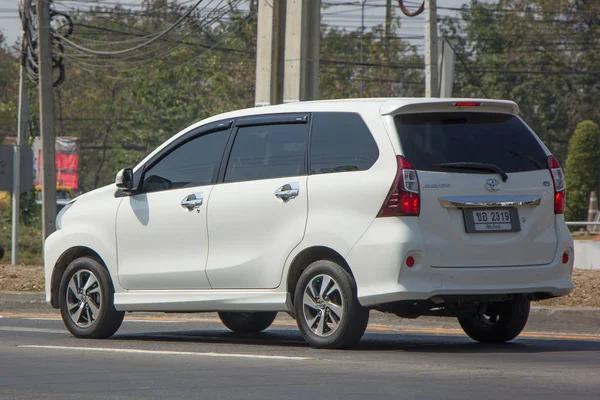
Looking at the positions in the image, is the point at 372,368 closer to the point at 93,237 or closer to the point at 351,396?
the point at 351,396

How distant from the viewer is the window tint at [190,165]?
32.0ft

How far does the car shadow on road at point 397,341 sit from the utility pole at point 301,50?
4165mm

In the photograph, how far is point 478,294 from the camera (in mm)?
8594

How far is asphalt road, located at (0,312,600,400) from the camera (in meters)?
6.68

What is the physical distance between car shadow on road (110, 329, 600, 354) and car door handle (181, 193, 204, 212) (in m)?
1.13

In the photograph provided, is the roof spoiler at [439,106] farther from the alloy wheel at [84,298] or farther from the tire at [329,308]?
the alloy wheel at [84,298]

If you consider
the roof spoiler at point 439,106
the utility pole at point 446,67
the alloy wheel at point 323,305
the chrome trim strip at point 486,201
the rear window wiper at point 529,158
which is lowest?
the alloy wheel at point 323,305

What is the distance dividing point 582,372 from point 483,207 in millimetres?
1563

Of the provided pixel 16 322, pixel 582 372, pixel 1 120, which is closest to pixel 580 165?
pixel 1 120

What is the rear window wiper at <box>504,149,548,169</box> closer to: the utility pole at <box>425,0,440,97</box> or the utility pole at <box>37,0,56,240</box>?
the utility pole at <box>425,0,440,97</box>

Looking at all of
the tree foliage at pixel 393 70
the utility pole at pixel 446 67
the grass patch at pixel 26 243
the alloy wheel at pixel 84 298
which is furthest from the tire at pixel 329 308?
the tree foliage at pixel 393 70

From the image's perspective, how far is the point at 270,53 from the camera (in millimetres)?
15047

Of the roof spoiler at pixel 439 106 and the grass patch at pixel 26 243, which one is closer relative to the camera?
the roof spoiler at pixel 439 106

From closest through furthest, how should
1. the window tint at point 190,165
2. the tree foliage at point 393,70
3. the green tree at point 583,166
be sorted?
1. the window tint at point 190,165
2. the green tree at point 583,166
3. the tree foliage at point 393,70
